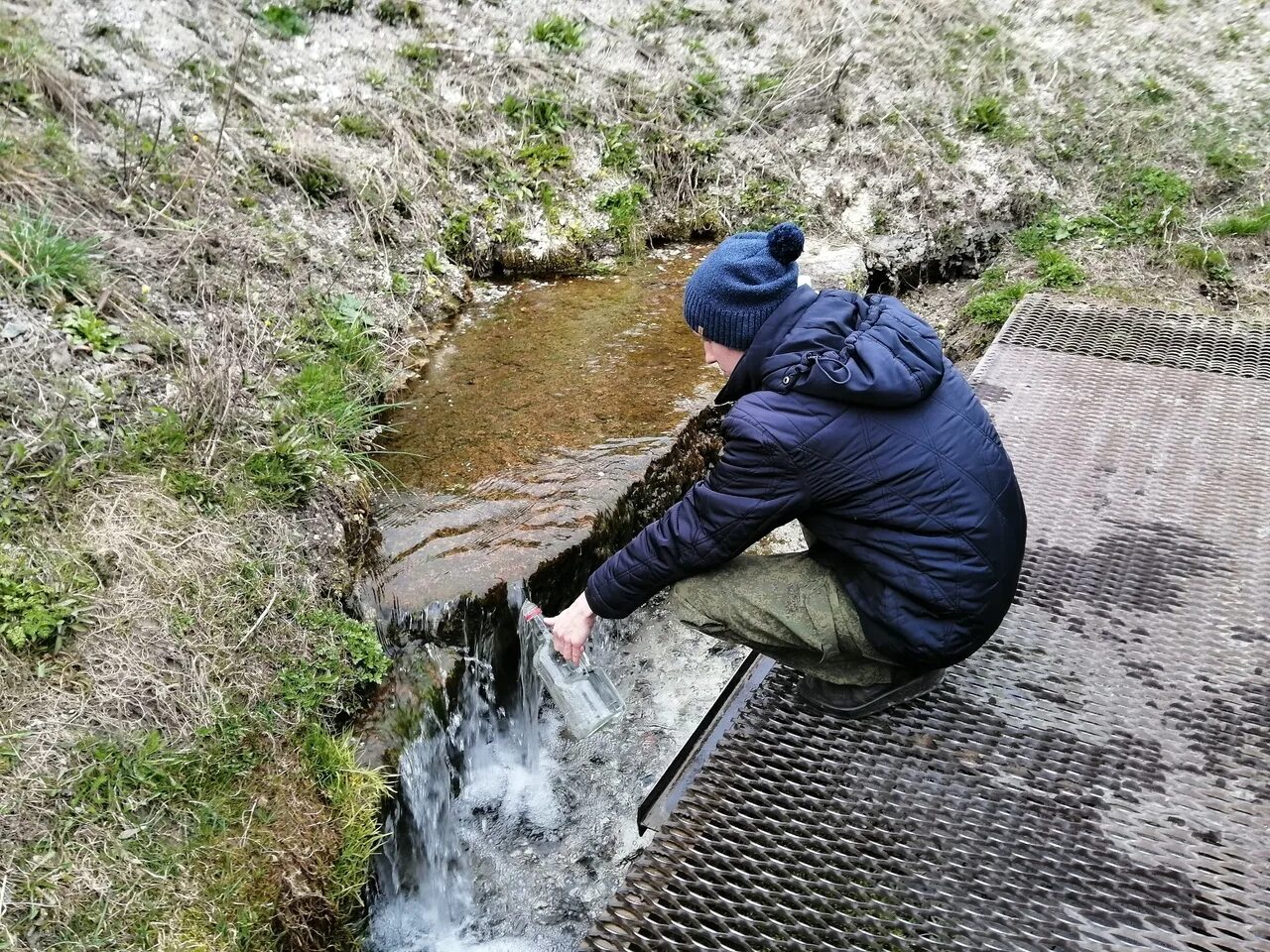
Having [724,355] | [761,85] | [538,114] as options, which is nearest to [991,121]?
[761,85]

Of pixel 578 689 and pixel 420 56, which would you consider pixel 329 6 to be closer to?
pixel 420 56

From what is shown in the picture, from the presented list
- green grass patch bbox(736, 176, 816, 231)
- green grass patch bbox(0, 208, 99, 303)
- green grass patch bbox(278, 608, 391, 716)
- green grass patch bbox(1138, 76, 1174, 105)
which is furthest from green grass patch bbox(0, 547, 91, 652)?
green grass patch bbox(1138, 76, 1174, 105)

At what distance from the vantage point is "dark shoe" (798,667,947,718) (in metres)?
2.81

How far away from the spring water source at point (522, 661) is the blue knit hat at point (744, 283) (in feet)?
5.11

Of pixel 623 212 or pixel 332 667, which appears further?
pixel 623 212

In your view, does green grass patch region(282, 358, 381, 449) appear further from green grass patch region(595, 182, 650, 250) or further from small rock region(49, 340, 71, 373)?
green grass patch region(595, 182, 650, 250)

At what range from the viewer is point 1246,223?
6.12 m

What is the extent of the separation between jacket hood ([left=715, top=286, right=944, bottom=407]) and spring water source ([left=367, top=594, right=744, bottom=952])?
183cm

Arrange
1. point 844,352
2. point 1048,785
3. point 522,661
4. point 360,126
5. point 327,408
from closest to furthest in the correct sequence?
point 844,352
point 1048,785
point 522,661
point 327,408
point 360,126

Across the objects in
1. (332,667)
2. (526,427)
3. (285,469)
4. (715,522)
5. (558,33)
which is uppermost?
(558,33)

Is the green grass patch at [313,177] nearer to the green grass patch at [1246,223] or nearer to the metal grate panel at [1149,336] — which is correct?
the metal grate panel at [1149,336]

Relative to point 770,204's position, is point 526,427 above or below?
below

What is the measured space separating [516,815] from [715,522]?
1.92 meters

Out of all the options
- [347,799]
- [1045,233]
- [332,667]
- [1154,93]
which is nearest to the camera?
[347,799]
